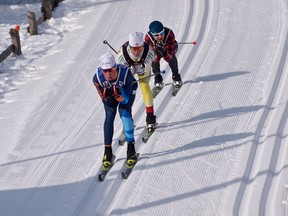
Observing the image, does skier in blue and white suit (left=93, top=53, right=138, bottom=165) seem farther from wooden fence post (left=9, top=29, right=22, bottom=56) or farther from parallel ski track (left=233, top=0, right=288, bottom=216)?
wooden fence post (left=9, top=29, right=22, bottom=56)

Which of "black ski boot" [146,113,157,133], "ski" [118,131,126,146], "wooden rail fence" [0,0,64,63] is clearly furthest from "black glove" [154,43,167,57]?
"wooden rail fence" [0,0,64,63]

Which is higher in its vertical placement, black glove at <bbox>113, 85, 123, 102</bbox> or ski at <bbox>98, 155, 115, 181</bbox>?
black glove at <bbox>113, 85, 123, 102</bbox>

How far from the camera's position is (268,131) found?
31.8ft

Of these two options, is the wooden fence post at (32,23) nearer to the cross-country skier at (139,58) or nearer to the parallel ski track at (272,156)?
the cross-country skier at (139,58)

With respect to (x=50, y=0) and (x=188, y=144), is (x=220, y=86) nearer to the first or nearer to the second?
(x=188, y=144)

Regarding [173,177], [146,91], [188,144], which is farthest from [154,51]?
[173,177]

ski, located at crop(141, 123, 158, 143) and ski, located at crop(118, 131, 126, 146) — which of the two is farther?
ski, located at crop(141, 123, 158, 143)

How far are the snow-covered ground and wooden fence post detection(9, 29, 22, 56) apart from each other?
175mm

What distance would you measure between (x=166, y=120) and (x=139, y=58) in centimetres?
143

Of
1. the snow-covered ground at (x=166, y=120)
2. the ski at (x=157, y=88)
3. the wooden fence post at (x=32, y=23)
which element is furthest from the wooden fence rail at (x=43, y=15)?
the ski at (x=157, y=88)

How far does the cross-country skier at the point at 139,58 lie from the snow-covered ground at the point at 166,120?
77 centimetres

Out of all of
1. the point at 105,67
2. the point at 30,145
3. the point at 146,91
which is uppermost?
the point at 105,67

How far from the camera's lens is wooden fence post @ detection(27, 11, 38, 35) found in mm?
14344

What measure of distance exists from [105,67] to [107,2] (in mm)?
7923
